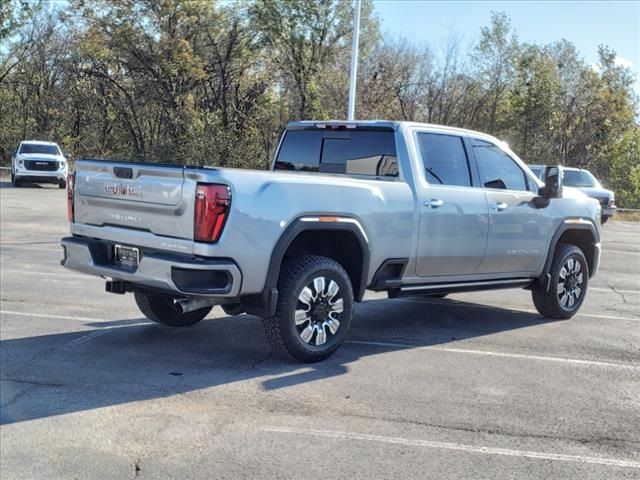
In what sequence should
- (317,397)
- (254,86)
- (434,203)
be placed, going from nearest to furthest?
(317,397)
(434,203)
(254,86)

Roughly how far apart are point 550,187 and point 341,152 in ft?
7.50

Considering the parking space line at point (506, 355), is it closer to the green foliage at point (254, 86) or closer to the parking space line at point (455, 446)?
the parking space line at point (455, 446)

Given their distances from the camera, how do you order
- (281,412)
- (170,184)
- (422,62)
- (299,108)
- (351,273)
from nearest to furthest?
(281,412) → (170,184) → (351,273) → (299,108) → (422,62)

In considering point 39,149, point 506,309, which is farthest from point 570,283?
point 39,149

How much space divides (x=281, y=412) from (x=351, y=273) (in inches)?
74.2

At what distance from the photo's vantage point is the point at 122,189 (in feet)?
18.9

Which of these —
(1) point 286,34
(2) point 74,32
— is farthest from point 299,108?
(2) point 74,32

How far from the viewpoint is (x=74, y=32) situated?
111 ft

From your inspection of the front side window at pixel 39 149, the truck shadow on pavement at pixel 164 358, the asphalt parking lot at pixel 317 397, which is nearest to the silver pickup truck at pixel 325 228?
the truck shadow on pavement at pixel 164 358

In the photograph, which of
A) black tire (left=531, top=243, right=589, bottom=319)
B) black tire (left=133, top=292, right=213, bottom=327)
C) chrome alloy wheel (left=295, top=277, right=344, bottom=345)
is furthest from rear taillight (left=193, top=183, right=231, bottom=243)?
black tire (left=531, top=243, right=589, bottom=319)

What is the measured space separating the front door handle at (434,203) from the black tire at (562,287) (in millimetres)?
2012

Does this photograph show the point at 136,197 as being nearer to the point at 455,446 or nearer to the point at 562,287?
the point at 455,446

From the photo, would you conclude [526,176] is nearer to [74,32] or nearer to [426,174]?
[426,174]

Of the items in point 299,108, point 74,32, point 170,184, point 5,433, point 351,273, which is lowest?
point 5,433
